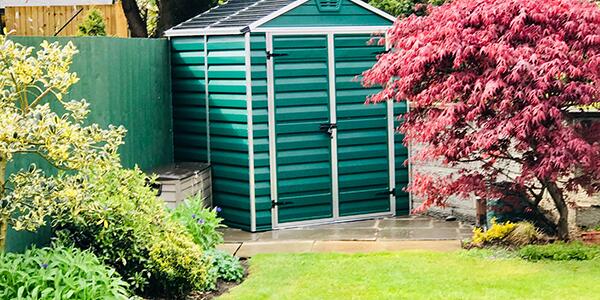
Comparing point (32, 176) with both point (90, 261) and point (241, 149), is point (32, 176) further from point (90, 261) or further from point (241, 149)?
point (241, 149)

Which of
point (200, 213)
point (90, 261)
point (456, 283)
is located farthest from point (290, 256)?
point (90, 261)

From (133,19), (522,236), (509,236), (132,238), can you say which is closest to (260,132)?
(509,236)

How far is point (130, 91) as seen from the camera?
382 inches

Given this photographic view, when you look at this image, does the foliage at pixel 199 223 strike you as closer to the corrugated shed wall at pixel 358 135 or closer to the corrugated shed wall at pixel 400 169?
the corrugated shed wall at pixel 358 135

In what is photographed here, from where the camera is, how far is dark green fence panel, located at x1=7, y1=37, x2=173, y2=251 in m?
8.50

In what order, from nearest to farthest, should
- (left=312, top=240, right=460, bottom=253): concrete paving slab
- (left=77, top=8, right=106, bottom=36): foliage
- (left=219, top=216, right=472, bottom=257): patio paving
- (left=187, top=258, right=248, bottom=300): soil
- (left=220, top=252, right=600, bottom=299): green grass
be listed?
(left=220, top=252, right=600, bottom=299): green grass → (left=187, top=258, right=248, bottom=300): soil → (left=312, top=240, right=460, bottom=253): concrete paving slab → (left=219, top=216, right=472, bottom=257): patio paving → (left=77, top=8, right=106, bottom=36): foliage

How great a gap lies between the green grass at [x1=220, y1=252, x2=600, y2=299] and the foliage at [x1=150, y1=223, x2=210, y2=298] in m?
0.28

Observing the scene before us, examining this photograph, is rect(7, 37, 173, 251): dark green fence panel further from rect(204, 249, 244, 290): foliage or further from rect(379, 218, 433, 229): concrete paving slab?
rect(379, 218, 433, 229): concrete paving slab

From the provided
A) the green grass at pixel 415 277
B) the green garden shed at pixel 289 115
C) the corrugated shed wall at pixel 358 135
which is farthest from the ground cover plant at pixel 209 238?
the corrugated shed wall at pixel 358 135

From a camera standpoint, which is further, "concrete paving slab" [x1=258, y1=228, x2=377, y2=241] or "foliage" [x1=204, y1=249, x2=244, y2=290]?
"concrete paving slab" [x1=258, y1=228, x2=377, y2=241]

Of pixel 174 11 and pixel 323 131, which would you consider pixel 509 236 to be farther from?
pixel 174 11

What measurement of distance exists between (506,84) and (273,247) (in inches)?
110

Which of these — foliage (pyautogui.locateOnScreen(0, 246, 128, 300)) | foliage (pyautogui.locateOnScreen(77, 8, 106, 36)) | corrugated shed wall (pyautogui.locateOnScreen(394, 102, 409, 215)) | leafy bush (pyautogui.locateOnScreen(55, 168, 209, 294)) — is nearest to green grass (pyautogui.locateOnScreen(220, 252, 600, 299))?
leafy bush (pyautogui.locateOnScreen(55, 168, 209, 294))

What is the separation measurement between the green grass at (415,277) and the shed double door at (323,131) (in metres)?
1.92
